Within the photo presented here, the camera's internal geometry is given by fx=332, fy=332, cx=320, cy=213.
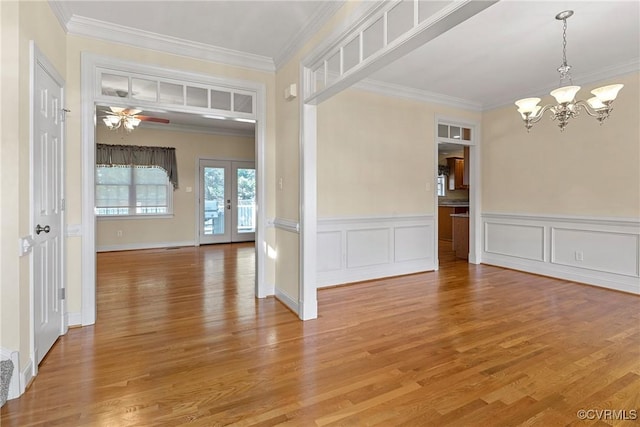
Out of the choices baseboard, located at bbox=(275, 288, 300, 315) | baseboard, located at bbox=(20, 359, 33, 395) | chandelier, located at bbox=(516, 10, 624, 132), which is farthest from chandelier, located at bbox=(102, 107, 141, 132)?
chandelier, located at bbox=(516, 10, 624, 132)

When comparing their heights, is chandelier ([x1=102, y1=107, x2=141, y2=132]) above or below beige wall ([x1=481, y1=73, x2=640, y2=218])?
above

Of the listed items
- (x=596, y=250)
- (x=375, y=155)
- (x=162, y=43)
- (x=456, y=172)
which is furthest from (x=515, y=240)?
(x=162, y=43)

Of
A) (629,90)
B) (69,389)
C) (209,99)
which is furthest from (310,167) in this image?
(629,90)

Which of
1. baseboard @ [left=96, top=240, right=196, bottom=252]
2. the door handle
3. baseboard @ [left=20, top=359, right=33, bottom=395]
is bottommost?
baseboard @ [left=20, top=359, right=33, bottom=395]

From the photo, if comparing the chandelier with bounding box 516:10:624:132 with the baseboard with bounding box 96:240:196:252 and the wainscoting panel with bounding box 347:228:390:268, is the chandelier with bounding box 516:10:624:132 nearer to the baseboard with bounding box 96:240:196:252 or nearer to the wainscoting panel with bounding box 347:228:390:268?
the wainscoting panel with bounding box 347:228:390:268

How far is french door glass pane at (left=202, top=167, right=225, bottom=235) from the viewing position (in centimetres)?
806

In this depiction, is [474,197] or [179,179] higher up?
[179,179]

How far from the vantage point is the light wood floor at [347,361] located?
5.91 ft

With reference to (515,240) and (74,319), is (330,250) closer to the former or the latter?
(74,319)

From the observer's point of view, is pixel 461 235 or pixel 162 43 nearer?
pixel 162 43

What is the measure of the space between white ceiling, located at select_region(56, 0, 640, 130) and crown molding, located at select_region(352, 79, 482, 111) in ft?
1.00

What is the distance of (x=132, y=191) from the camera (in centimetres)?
732

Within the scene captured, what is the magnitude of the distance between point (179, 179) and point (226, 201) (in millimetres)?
1220

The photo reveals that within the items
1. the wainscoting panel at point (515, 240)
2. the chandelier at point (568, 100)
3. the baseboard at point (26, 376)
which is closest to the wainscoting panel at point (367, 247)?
the wainscoting panel at point (515, 240)
